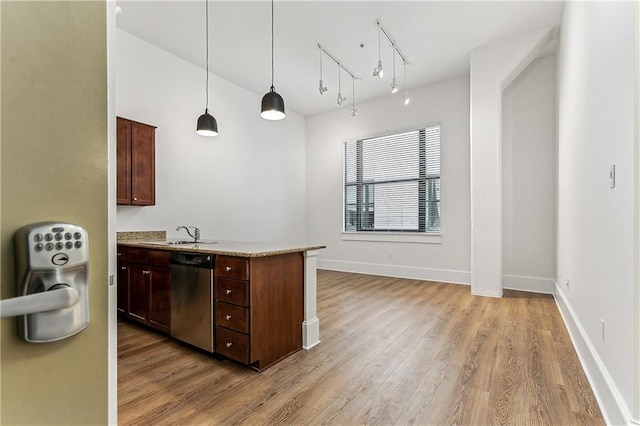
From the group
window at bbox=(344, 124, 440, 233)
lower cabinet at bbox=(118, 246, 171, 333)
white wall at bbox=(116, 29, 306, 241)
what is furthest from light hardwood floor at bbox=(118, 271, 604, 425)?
window at bbox=(344, 124, 440, 233)

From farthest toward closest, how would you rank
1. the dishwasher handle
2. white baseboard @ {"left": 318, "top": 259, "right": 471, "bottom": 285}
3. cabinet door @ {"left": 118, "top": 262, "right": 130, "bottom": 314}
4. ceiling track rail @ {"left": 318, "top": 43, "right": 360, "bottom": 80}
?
1. white baseboard @ {"left": 318, "top": 259, "right": 471, "bottom": 285}
2. ceiling track rail @ {"left": 318, "top": 43, "right": 360, "bottom": 80}
3. cabinet door @ {"left": 118, "top": 262, "right": 130, "bottom": 314}
4. the dishwasher handle

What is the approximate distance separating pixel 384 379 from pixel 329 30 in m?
3.78

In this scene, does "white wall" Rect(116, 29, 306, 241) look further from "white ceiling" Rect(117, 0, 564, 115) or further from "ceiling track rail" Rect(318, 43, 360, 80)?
"ceiling track rail" Rect(318, 43, 360, 80)

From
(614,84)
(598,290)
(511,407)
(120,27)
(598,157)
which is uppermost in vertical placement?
(120,27)

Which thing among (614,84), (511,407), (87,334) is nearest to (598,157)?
(614,84)

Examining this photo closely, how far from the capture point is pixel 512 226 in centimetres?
470

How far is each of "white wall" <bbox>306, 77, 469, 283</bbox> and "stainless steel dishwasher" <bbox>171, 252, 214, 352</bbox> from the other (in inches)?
155

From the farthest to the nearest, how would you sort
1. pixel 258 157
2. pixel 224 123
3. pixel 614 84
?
1. pixel 258 157
2. pixel 224 123
3. pixel 614 84

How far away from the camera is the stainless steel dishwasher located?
2457mm

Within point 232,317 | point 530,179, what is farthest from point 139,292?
point 530,179

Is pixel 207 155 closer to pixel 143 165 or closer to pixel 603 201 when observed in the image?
pixel 143 165

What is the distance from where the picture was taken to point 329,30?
3.82 metres

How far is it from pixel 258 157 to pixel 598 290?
493 cm

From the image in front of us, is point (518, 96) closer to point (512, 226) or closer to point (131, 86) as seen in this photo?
point (512, 226)
